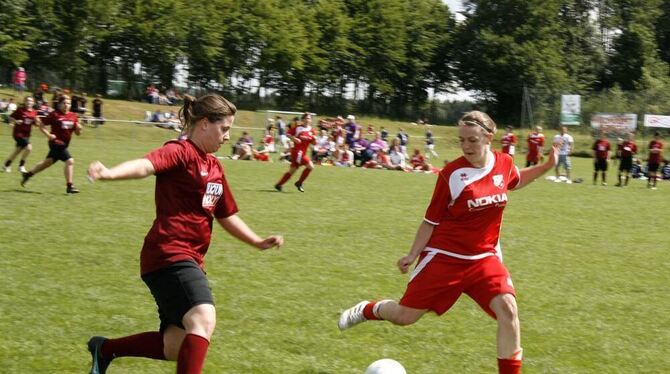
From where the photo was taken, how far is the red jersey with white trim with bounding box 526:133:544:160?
28797mm

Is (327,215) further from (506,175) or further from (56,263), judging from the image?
(506,175)

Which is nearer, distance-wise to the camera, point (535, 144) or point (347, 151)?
point (535, 144)

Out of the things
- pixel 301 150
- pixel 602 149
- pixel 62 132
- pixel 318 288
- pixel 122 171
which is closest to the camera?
pixel 122 171

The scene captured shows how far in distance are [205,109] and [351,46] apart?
6171 cm

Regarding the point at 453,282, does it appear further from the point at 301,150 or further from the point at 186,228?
the point at 301,150

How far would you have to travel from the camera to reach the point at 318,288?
8039 mm

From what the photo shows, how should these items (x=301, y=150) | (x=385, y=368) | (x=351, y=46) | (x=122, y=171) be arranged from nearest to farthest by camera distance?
(x=122, y=171) < (x=385, y=368) < (x=301, y=150) < (x=351, y=46)

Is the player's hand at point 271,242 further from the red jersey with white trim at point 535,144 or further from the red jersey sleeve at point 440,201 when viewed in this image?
the red jersey with white trim at point 535,144

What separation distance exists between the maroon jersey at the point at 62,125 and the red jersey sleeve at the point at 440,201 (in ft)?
36.1

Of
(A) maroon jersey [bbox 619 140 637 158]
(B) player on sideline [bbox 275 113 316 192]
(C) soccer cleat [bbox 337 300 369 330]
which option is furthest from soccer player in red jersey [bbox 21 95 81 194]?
(A) maroon jersey [bbox 619 140 637 158]

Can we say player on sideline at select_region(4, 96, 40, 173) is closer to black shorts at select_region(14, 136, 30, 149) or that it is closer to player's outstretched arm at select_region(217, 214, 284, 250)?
black shorts at select_region(14, 136, 30, 149)

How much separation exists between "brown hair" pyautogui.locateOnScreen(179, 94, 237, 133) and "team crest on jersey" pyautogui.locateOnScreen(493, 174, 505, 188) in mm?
1738

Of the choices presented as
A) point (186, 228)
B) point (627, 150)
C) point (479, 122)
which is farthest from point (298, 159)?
point (186, 228)

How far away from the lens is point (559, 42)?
71750 millimetres
